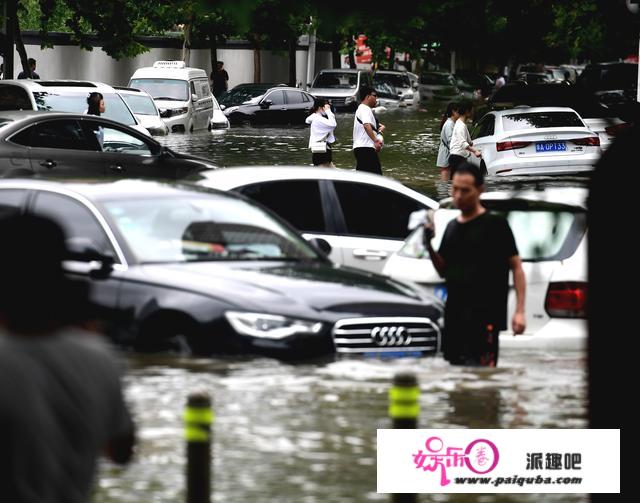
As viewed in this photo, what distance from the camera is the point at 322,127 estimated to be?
862 inches

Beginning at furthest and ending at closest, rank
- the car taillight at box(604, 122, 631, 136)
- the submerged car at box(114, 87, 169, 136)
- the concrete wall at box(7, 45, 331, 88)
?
the concrete wall at box(7, 45, 331, 88)
the submerged car at box(114, 87, 169, 136)
the car taillight at box(604, 122, 631, 136)

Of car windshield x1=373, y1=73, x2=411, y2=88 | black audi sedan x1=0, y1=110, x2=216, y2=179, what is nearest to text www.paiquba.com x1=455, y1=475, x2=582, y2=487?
black audi sedan x1=0, y1=110, x2=216, y2=179

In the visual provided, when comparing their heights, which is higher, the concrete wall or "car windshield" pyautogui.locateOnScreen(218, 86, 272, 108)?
the concrete wall

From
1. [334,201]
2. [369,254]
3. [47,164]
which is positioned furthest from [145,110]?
[369,254]

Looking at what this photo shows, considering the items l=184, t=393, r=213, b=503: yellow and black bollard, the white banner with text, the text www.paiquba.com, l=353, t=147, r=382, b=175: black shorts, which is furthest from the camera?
l=353, t=147, r=382, b=175: black shorts

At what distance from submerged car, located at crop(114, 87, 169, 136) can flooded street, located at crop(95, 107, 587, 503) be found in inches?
836

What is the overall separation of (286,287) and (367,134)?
11879mm

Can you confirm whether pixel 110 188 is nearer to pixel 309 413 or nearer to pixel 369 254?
pixel 369 254

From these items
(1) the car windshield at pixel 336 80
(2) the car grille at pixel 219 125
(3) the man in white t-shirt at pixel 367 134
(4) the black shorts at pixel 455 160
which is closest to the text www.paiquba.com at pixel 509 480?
(4) the black shorts at pixel 455 160

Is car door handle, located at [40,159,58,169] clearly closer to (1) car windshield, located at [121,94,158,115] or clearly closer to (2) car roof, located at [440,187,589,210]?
(2) car roof, located at [440,187,589,210]

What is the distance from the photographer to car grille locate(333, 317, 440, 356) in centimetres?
858

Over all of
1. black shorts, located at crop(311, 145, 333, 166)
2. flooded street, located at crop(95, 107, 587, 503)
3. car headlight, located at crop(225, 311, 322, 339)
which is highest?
car headlight, located at crop(225, 311, 322, 339)

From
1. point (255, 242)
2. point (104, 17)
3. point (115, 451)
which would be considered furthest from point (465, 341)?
point (104, 17)

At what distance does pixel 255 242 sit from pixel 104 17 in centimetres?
2206
